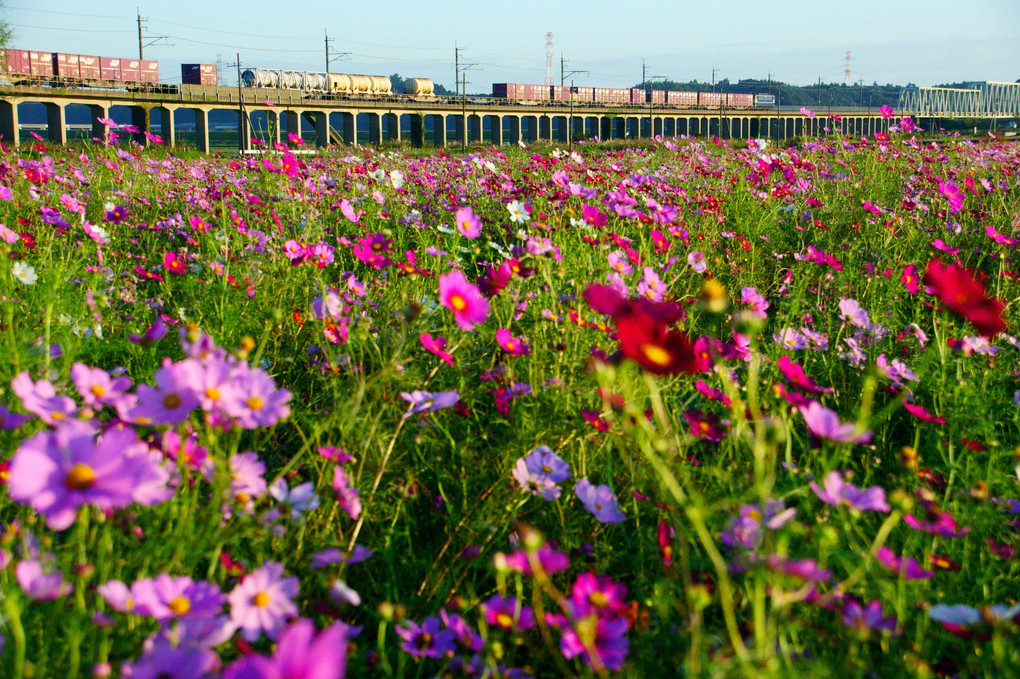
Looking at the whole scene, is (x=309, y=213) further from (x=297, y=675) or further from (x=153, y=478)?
(x=297, y=675)

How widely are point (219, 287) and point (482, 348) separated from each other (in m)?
0.82

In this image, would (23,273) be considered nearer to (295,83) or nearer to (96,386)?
(96,386)

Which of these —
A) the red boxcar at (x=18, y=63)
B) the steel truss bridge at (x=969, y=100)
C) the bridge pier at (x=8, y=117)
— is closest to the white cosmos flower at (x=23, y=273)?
the bridge pier at (x=8, y=117)

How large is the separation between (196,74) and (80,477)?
41507mm

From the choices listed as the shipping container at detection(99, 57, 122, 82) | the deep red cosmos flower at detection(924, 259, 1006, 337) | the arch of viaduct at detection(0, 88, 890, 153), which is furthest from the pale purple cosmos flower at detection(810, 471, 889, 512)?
the shipping container at detection(99, 57, 122, 82)

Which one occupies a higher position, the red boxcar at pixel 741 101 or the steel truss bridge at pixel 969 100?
A: the steel truss bridge at pixel 969 100

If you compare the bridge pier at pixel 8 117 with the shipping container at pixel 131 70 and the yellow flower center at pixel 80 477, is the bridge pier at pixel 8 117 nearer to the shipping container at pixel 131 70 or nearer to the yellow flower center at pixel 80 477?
the shipping container at pixel 131 70

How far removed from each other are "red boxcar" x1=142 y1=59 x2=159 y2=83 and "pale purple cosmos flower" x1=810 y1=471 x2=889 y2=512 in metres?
39.8

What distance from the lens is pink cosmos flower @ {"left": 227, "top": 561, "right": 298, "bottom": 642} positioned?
733mm

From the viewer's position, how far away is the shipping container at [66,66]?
Result: 3158cm

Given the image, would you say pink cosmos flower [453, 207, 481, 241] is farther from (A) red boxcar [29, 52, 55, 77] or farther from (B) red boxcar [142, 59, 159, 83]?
(B) red boxcar [142, 59, 159, 83]

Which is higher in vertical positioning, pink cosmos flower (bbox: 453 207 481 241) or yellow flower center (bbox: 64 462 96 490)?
pink cosmos flower (bbox: 453 207 481 241)

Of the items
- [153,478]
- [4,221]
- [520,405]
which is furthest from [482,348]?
[4,221]

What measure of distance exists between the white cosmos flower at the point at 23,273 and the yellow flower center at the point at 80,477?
120 centimetres
